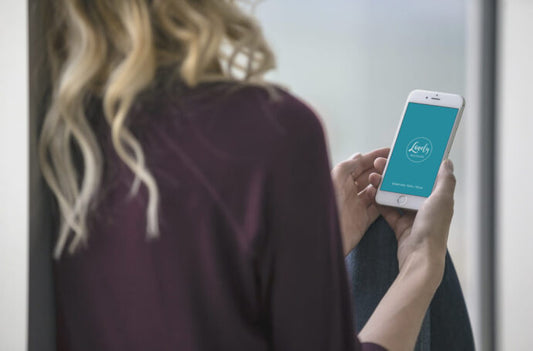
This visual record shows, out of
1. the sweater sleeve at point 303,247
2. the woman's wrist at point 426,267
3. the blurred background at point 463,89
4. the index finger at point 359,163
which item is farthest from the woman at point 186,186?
the blurred background at point 463,89

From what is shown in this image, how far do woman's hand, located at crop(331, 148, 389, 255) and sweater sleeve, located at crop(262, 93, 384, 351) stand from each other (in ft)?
0.72

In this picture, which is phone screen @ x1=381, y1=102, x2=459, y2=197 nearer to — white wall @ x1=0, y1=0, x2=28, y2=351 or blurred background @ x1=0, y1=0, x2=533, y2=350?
white wall @ x1=0, y1=0, x2=28, y2=351

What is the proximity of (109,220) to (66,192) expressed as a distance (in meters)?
0.04

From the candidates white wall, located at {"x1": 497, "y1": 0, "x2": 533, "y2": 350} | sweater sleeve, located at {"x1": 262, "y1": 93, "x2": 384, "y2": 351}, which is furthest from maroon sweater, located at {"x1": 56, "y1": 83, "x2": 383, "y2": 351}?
white wall, located at {"x1": 497, "y1": 0, "x2": 533, "y2": 350}

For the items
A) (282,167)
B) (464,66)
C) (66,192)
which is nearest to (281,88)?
(282,167)

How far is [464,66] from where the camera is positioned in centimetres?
152

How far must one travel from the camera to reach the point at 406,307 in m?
0.51

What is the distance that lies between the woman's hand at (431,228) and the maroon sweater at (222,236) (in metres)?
0.16

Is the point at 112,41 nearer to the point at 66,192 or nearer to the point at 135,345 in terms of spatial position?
the point at 66,192

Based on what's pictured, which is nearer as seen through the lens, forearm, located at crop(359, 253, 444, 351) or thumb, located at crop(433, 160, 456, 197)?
forearm, located at crop(359, 253, 444, 351)

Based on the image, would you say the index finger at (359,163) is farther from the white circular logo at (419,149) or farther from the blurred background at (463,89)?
the blurred background at (463,89)

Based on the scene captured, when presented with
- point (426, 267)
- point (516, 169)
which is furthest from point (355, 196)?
point (516, 169)

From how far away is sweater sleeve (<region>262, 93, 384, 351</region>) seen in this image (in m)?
0.40

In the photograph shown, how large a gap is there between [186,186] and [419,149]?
15.5 inches
